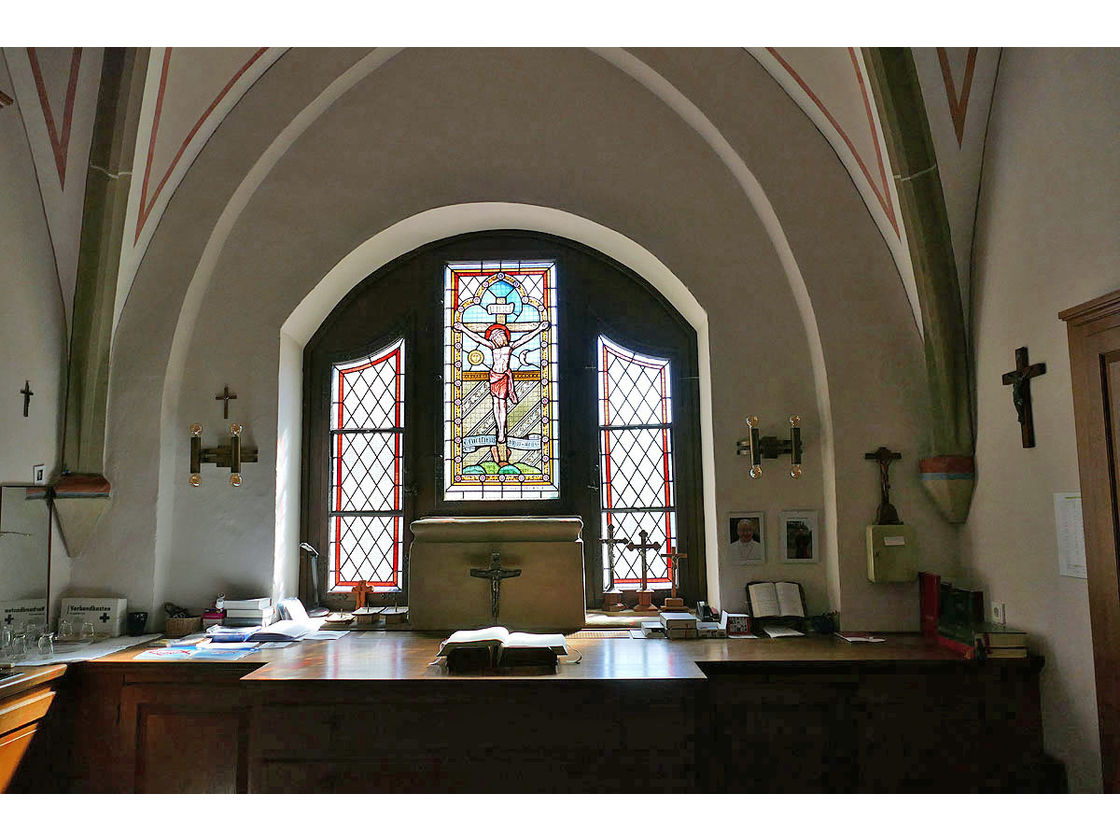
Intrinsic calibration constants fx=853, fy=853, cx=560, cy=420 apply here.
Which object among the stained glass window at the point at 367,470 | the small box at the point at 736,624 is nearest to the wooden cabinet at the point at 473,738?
the small box at the point at 736,624

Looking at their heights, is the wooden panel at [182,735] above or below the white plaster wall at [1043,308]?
below

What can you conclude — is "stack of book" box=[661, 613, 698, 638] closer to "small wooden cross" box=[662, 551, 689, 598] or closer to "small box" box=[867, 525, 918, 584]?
"small wooden cross" box=[662, 551, 689, 598]

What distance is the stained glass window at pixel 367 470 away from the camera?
231 inches

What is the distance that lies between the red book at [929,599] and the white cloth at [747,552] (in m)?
0.90

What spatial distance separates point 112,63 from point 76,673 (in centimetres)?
330

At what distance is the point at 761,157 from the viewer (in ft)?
17.1

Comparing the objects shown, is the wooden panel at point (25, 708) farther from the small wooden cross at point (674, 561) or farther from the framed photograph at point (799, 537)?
the framed photograph at point (799, 537)

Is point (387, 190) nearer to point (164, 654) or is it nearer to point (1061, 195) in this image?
point (164, 654)

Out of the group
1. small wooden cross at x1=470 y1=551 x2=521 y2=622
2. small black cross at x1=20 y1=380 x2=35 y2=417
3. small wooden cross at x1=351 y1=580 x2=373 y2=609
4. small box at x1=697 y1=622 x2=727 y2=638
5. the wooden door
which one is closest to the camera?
the wooden door

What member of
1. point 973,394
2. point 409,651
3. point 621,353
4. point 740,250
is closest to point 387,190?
point 621,353

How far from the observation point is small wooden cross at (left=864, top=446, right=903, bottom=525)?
491 centimetres

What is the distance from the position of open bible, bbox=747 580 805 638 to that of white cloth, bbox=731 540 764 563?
16 cm

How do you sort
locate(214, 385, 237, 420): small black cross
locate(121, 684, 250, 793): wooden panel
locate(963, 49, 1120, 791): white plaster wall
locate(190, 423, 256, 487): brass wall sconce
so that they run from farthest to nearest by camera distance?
1. locate(214, 385, 237, 420): small black cross
2. locate(190, 423, 256, 487): brass wall sconce
3. locate(121, 684, 250, 793): wooden panel
4. locate(963, 49, 1120, 791): white plaster wall

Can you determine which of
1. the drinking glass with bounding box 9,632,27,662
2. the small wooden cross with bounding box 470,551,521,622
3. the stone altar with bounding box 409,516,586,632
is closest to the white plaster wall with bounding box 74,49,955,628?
the drinking glass with bounding box 9,632,27,662
